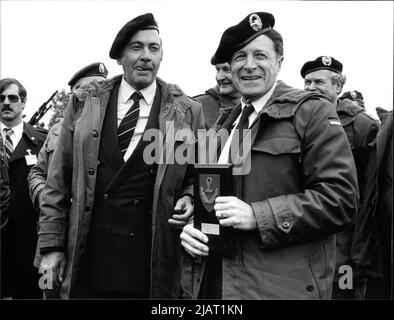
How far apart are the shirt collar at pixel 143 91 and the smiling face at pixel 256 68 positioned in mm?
647

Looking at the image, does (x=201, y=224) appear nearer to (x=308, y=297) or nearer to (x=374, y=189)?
(x=308, y=297)

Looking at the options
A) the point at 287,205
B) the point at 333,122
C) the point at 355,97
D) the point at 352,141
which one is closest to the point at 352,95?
the point at 355,97

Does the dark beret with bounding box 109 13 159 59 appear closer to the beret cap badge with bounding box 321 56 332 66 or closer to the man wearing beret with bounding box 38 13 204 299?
the man wearing beret with bounding box 38 13 204 299

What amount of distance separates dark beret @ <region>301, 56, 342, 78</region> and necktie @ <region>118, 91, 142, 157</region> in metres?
2.08

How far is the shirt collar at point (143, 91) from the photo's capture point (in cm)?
297

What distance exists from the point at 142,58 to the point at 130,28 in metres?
0.19

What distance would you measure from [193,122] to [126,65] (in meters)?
0.52

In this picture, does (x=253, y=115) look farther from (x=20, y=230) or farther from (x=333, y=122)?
(x=20, y=230)

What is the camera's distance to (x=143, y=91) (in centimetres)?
297

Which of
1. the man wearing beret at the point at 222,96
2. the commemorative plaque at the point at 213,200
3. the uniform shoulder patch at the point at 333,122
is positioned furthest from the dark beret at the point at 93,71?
the uniform shoulder patch at the point at 333,122

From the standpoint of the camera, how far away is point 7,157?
13.9 feet

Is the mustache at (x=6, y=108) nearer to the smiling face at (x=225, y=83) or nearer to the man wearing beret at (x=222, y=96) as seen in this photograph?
the man wearing beret at (x=222, y=96)

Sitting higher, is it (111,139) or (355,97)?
(355,97)
